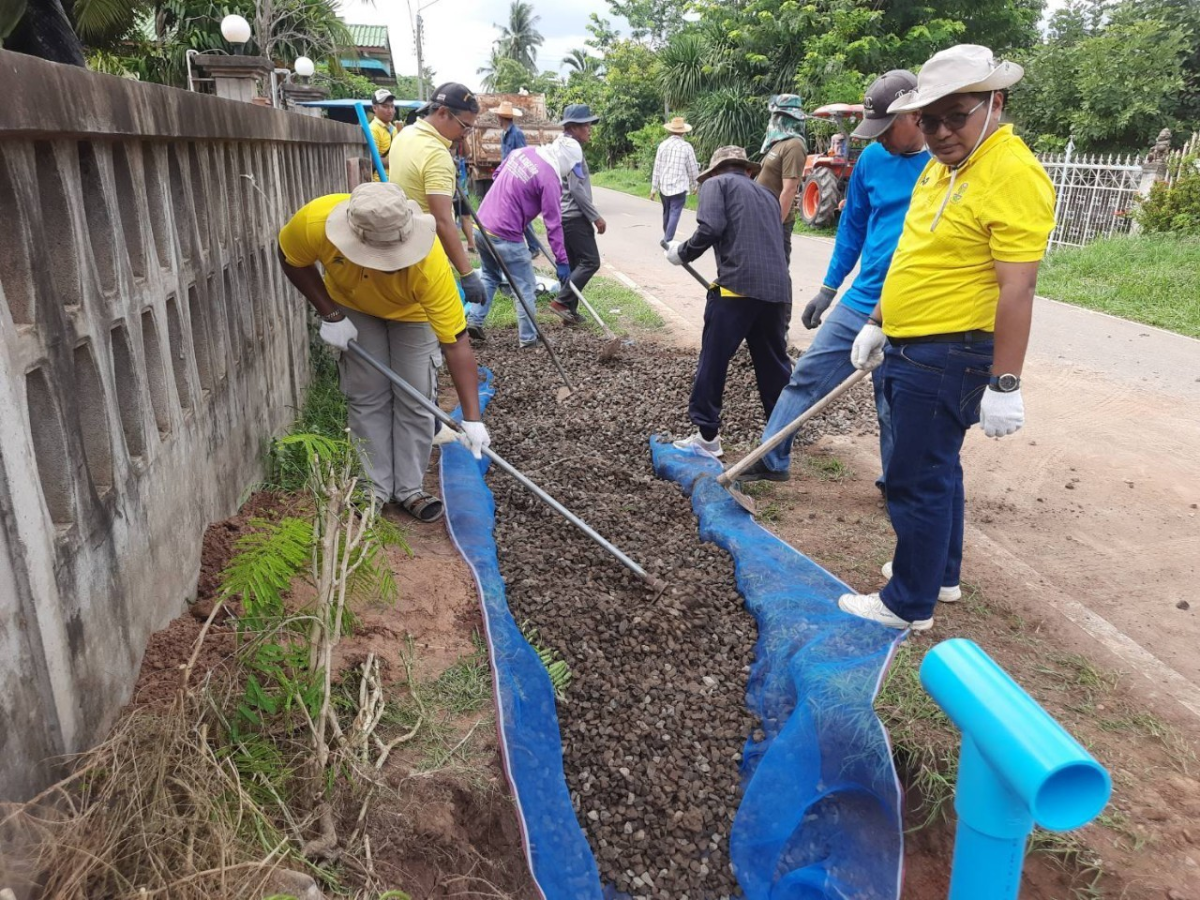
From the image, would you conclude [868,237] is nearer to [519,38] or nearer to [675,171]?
[675,171]

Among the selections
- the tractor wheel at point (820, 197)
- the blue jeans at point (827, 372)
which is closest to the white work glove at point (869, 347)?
the blue jeans at point (827, 372)

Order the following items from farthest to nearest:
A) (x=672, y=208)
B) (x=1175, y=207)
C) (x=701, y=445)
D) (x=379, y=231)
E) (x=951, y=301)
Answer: (x=1175, y=207) < (x=672, y=208) < (x=701, y=445) < (x=379, y=231) < (x=951, y=301)

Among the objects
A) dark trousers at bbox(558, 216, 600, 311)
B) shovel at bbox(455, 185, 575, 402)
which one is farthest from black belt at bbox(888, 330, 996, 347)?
dark trousers at bbox(558, 216, 600, 311)

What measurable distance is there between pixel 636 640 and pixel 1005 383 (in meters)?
1.62

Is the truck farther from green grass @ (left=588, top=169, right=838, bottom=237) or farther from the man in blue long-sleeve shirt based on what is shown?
the man in blue long-sleeve shirt

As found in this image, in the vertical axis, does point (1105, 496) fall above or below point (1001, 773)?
below

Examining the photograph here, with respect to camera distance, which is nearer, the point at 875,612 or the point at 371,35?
the point at 875,612

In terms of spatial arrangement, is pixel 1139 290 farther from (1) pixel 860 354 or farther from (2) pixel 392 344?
(2) pixel 392 344

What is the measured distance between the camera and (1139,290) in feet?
32.4

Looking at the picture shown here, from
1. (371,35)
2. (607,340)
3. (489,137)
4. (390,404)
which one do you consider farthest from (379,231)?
(371,35)

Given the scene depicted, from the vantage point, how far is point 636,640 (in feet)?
11.1

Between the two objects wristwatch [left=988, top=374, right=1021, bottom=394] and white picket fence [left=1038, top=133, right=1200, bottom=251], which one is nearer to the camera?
wristwatch [left=988, top=374, right=1021, bottom=394]

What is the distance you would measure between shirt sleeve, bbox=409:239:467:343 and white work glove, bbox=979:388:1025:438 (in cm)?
199

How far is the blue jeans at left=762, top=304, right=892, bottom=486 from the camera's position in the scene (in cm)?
424
